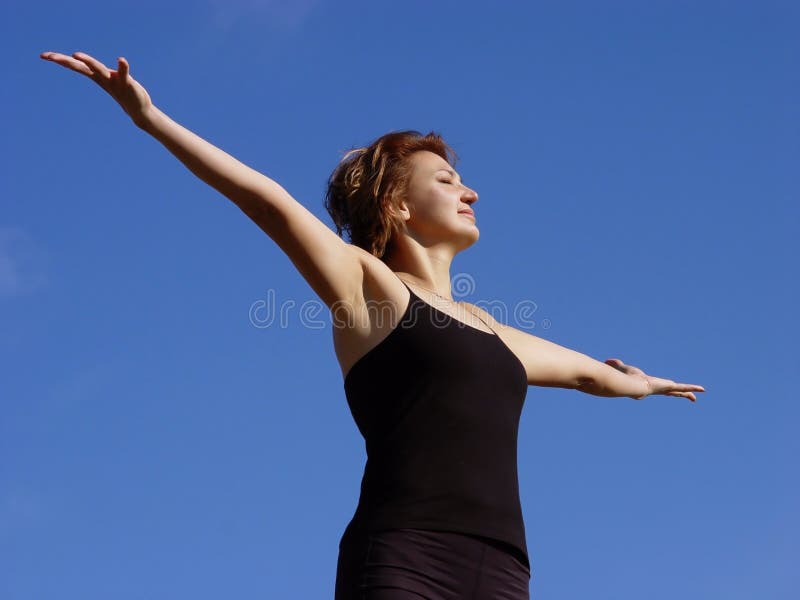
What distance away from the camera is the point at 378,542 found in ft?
12.0

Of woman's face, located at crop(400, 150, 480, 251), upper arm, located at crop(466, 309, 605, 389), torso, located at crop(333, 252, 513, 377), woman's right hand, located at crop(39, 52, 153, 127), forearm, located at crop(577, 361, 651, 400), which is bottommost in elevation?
torso, located at crop(333, 252, 513, 377)

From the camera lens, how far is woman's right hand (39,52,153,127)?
349cm

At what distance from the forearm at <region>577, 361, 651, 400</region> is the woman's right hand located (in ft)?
9.04

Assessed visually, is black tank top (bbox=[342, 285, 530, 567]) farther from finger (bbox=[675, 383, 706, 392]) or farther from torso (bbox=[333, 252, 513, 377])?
finger (bbox=[675, 383, 706, 392])

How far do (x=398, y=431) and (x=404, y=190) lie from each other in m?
1.47

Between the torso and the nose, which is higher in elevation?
the nose

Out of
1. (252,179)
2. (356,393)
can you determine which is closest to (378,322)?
(356,393)

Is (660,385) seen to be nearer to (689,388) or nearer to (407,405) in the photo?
(689,388)

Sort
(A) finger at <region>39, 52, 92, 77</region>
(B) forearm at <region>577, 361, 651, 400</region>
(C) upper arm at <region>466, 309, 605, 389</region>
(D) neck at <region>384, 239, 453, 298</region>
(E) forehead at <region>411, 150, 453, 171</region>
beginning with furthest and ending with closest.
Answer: (B) forearm at <region>577, 361, 651, 400</region> → (E) forehead at <region>411, 150, 453, 171</region> → (C) upper arm at <region>466, 309, 605, 389</region> → (D) neck at <region>384, 239, 453, 298</region> → (A) finger at <region>39, 52, 92, 77</region>

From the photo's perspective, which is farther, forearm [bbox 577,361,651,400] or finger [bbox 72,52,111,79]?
forearm [bbox 577,361,651,400]

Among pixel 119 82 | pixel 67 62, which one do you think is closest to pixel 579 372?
pixel 119 82

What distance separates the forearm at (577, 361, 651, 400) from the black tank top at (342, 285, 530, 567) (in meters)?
1.32

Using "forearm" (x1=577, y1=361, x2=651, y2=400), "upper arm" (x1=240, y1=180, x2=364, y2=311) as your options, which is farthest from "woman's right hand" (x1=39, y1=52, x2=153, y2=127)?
"forearm" (x1=577, y1=361, x2=651, y2=400)

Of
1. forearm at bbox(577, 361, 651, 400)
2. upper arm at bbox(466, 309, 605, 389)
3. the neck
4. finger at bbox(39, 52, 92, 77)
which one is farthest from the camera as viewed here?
forearm at bbox(577, 361, 651, 400)
